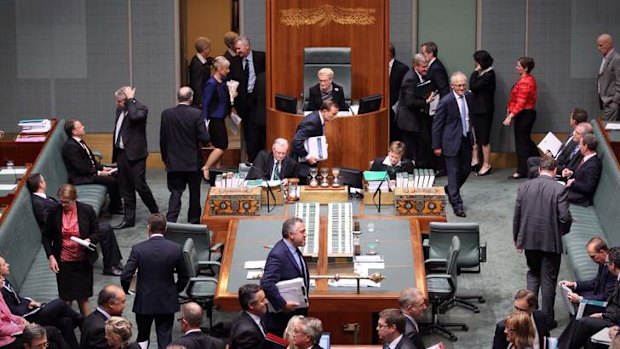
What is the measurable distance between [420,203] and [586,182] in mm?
1958

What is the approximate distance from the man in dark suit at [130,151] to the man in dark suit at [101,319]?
15.0ft

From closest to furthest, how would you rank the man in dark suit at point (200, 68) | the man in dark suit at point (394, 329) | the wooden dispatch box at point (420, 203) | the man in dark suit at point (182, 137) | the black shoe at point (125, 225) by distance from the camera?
the man in dark suit at point (394, 329)
the wooden dispatch box at point (420, 203)
the man in dark suit at point (182, 137)
the black shoe at point (125, 225)
the man in dark suit at point (200, 68)

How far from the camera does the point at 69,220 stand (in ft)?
39.3

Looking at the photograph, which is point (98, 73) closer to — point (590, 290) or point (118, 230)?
point (118, 230)

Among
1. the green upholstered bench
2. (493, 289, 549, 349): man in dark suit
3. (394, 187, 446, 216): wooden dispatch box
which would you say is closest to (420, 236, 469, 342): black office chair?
(394, 187, 446, 216): wooden dispatch box

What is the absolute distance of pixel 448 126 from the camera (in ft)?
48.7

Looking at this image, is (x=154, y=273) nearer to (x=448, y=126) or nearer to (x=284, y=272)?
(x=284, y=272)

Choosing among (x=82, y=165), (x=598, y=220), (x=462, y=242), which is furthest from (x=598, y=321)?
(x=82, y=165)

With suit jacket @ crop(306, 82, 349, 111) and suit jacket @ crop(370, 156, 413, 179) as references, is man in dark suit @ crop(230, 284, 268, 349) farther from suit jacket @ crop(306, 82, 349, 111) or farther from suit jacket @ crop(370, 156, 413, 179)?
suit jacket @ crop(306, 82, 349, 111)

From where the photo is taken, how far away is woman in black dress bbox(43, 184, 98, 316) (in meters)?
11.9

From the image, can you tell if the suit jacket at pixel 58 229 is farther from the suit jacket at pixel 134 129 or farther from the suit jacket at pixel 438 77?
the suit jacket at pixel 438 77

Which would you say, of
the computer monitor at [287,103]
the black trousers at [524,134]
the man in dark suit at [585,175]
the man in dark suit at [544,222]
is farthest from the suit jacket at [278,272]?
the black trousers at [524,134]

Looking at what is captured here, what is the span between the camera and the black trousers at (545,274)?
39.8 ft

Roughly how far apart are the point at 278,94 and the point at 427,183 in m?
3.46
